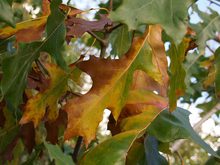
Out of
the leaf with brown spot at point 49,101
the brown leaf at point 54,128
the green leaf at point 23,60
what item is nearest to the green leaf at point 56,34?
the green leaf at point 23,60

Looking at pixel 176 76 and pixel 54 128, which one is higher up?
pixel 176 76

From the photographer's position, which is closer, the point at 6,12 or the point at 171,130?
the point at 6,12

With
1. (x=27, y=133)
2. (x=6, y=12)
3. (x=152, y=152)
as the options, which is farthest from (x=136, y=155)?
(x=6, y=12)

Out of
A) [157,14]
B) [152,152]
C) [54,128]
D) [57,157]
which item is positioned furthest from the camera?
[54,128]

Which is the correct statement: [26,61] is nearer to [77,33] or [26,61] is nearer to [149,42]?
[77,33]

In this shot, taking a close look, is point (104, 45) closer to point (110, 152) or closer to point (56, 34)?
point (56, 34)

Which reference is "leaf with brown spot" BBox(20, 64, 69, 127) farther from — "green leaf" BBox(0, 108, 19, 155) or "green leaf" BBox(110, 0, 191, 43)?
"green leaf" BBox(110, 0, 191, 43)

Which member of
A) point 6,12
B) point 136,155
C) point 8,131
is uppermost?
point 6,12

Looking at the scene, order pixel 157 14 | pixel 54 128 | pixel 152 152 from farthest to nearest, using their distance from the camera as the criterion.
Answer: pixel 54 128 → pixel 152 152 → pixel 157 14

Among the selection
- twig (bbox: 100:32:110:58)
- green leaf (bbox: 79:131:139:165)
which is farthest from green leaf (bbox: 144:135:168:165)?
twig (bbox: 100:32:110:58)
